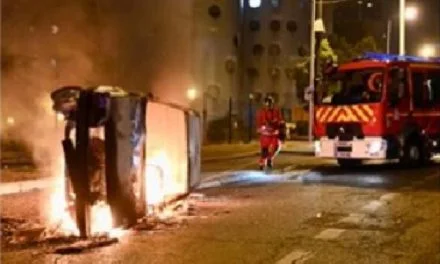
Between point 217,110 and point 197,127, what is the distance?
22657 mm

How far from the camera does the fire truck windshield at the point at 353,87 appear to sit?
52.6ft

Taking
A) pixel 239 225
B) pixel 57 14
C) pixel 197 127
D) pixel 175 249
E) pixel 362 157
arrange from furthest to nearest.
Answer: pixel 362 157 → pixel 197 127 → pixel 239 225 → pixel 57 14 → pixel 175 249

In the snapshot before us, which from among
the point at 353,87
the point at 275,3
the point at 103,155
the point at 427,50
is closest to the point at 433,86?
the point at 353,87

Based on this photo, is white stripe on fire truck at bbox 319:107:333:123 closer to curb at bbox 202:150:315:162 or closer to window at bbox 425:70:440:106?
window at bbox 425:70:440:106

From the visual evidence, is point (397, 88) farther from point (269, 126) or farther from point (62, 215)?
point (62, 215)

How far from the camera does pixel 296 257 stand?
677cm

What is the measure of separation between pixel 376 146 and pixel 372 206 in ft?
18.8

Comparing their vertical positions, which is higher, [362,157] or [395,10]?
[395,10]

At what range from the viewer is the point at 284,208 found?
396 inches

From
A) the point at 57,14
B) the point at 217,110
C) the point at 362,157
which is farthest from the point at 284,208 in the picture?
the point at 217,110

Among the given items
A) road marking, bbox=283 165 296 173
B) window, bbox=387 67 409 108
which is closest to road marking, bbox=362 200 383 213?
road marking, bbox=283 165 296 173

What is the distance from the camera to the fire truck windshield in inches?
632

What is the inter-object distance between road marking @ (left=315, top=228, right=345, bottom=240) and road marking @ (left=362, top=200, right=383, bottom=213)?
1.60 metres

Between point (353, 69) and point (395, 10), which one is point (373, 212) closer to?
point (353, 69)
